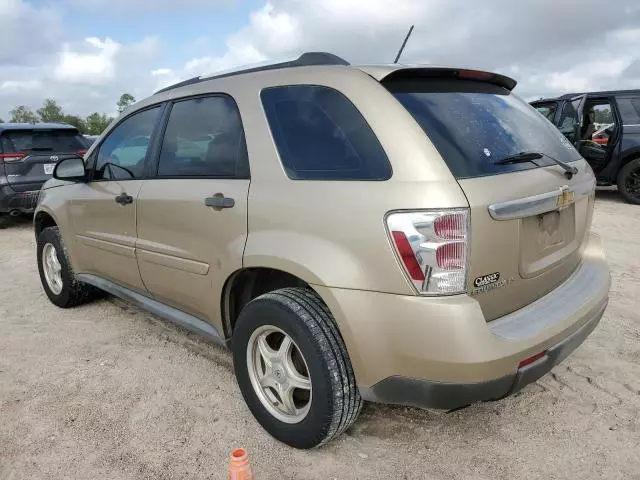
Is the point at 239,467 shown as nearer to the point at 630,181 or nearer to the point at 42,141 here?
the point at 42,141

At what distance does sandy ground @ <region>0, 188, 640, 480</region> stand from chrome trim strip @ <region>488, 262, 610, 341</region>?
0.62 m

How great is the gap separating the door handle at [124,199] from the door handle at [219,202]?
2.82ft

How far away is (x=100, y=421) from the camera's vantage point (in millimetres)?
2721

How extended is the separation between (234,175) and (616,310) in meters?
3.21

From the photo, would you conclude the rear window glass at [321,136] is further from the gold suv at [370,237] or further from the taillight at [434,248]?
the taillight at [434,248]

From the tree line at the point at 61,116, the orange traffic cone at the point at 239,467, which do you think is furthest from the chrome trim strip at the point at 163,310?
the tree line at the point at 61,116

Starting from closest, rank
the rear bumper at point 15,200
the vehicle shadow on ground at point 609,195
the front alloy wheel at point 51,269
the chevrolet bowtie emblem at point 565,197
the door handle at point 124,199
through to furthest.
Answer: the chevrolet bowtie emblem at point 565,197 < the door handle at point 124,199 < the front alloy wheel at point 51,269 < the rear bumper at point 15,200 < the vehicle shadow on ground at point 609,195

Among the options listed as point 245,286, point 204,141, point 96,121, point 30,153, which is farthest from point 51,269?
point 96,121

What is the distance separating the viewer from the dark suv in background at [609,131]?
28.9 ft

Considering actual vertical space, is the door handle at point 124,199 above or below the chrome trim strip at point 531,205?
below

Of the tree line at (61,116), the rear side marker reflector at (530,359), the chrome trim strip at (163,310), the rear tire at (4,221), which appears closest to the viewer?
the rear side marker reflector at (530,359)

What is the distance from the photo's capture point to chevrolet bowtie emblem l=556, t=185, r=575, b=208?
2.31 meters

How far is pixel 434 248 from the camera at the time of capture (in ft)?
6.32

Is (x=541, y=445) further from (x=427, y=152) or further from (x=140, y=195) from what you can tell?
(x=140, y=195)
